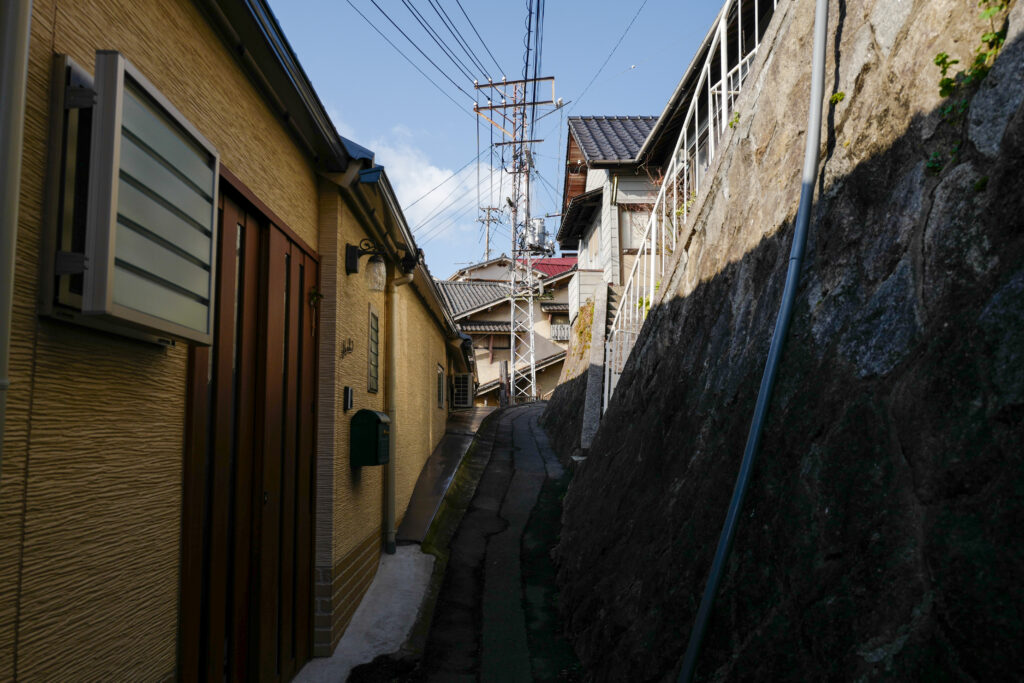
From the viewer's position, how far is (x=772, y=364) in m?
3.21

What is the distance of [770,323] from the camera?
3.76m

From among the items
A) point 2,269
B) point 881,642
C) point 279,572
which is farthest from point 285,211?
point 881,642

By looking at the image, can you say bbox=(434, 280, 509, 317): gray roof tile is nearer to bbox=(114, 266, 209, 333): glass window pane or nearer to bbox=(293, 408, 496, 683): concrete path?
bbox=(293, 408, 496, 683): concrete path

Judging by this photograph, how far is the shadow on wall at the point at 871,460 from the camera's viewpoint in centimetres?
203

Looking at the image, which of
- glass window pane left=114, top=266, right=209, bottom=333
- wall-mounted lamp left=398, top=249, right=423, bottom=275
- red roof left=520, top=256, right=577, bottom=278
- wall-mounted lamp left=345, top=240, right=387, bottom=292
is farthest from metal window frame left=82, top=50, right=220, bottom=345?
red roof left=520, top=256, right=577, bottom=278

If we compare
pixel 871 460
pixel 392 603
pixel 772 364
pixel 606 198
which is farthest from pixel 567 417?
pixel 871 460

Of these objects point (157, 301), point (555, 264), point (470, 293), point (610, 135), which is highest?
point (555, 264)

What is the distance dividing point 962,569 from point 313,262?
4.57m

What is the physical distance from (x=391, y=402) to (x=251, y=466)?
138 inches

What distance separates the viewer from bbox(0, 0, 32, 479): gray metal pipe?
1913 millimetres

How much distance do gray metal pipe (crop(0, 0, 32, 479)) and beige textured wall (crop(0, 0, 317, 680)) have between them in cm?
19

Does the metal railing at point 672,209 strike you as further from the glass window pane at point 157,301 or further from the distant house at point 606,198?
the glass window pane at point 157,301

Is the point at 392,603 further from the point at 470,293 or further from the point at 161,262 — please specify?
the point at 470,293

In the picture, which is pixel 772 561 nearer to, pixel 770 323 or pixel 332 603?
pixel 770 323
